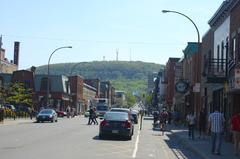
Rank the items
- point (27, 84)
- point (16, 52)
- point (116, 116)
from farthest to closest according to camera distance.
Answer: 1. point (16, 52)
2. point (27, 84)
3. point (116, 116)

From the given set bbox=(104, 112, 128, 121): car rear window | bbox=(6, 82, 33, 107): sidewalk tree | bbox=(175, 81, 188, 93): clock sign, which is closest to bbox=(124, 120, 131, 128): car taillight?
bbox=(104, 112, 128, 121): car rear window

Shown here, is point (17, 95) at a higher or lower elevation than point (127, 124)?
higher

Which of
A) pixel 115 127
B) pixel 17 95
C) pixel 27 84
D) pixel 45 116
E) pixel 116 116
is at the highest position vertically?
pixel 27 84

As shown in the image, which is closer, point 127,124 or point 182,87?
point 127,124

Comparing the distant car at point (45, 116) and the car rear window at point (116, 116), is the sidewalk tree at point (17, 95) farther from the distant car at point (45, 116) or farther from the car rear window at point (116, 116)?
the car rear window at point (116, 116)

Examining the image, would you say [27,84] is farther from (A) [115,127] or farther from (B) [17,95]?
(A) [115,127]

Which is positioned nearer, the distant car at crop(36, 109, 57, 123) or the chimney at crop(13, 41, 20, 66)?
the distant car at crop(36, 109, 57, 123)

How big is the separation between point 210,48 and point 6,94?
4420cm

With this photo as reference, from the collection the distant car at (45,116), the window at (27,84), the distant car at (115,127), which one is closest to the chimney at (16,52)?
the window at (27,84)

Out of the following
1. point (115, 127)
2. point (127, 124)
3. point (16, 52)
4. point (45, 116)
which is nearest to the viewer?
point (115, 127)

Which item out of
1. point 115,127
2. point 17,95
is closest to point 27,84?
point 17,95

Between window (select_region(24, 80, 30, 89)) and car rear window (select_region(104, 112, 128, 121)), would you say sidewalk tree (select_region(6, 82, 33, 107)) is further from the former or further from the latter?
car rear window (select_region(104, 112, 128, 121))

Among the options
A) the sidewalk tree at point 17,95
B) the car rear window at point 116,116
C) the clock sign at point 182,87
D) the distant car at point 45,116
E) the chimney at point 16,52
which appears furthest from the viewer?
the chimney at point 16,52

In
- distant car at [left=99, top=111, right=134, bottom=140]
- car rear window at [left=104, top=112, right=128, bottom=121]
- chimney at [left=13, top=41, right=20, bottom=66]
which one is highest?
chimney at [left=13, top=41, right=20, bottom=66]
